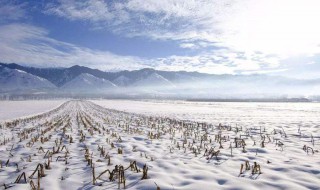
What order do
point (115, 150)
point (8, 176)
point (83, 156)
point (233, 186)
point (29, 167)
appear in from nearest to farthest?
point (233, 186) → point (8, 176) → point (29, 167) → point (83, 156) → point (115, 150)

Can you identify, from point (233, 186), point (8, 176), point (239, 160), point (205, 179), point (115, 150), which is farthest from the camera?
point (115, 150)

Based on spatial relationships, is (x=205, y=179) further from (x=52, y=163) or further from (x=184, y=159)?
(x=52, y=163)

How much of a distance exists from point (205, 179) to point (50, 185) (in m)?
3.25

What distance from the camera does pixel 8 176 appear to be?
23.1 feet

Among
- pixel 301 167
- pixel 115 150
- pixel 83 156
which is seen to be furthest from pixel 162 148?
pixel 301 167

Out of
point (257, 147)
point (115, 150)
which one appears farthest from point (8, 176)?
point (257, 147)

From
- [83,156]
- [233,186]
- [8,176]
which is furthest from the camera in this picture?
[83,156]

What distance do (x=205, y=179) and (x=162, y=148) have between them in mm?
4585

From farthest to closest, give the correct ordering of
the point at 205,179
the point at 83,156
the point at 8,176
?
1. the point at 83,156
2. the point at 8,176
3. the point at 205,179

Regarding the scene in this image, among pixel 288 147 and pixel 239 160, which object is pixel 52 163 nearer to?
pixel 239 160

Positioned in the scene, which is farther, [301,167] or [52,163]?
[52,163]

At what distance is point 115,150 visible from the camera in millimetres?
10625

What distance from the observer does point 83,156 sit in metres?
9.41

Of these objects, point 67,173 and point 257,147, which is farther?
point 257,147
